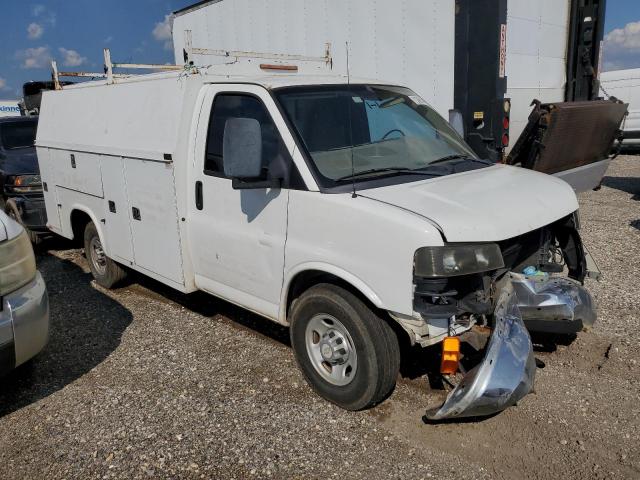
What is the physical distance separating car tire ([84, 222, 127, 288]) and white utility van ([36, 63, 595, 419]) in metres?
0.92

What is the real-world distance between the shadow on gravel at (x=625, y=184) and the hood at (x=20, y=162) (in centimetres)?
990

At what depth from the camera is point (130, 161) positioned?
4.87 metres

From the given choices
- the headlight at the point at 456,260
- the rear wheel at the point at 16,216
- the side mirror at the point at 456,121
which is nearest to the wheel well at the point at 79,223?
the rear wheel at the point at 16,216

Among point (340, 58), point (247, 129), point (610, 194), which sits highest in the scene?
point (340, 58)

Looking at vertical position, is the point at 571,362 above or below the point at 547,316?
below

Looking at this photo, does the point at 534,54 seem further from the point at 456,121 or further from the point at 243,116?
the point at 243,116

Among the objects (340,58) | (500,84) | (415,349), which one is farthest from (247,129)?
(340,58)

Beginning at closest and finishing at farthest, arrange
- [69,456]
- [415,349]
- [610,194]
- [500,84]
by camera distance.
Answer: [69,456]
[415,349]
[500,84]
[610,194]

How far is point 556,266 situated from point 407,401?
4.76ft

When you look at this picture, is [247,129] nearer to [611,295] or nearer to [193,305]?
[193,305]

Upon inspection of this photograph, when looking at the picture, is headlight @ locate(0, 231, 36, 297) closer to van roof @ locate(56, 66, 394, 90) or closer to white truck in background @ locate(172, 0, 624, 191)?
van roof @ locate(56, 66, 394, 90)

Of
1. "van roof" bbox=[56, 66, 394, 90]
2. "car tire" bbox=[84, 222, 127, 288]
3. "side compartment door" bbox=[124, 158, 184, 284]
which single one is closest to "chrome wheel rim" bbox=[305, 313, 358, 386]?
"side compartment door" bbox=[124, 158, 184, 284]

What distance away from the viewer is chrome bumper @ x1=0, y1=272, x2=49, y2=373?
133 inches

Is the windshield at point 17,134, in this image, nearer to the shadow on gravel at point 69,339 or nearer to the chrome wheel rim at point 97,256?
the shadow on gravel at point 69,339
